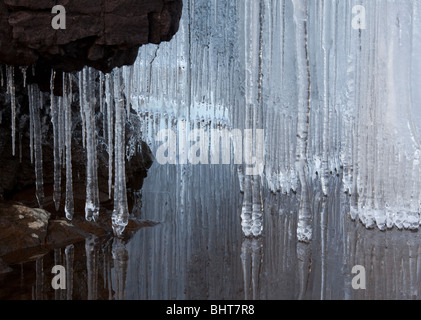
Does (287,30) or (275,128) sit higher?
(287,30)

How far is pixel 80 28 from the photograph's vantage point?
580 cm

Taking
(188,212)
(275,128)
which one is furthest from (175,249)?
(275,128)

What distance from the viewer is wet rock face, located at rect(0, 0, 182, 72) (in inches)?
224

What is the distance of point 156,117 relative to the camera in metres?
22.4

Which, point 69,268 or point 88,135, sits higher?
point 88,135

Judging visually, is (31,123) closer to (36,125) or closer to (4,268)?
(36,125)

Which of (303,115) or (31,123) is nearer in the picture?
(303,115)

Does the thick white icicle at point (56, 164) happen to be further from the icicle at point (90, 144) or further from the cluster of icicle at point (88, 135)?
the icicle at point (90, 144)

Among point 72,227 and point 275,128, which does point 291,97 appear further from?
point 72,227

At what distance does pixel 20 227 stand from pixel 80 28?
8.96 feet

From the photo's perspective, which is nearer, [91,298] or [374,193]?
[91,298]

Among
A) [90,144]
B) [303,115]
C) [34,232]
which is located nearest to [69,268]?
[34,232]

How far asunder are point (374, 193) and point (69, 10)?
507cm
